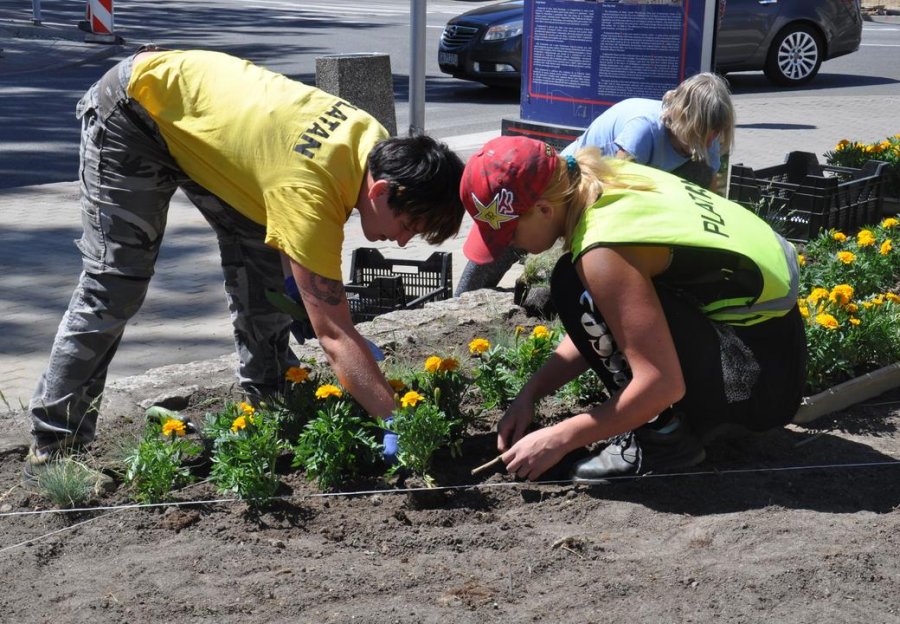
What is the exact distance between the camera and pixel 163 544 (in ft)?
9.91

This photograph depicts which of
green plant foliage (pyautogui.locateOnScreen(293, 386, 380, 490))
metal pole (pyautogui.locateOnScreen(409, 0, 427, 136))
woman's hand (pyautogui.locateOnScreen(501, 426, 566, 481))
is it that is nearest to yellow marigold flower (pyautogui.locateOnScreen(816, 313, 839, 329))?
woman's hand (pyautogui.locateOnScreen(501, 426, 566, 481))

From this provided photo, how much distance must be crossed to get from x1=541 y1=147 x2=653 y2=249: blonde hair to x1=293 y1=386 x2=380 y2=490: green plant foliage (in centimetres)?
84

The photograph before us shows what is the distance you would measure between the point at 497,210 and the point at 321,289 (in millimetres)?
524

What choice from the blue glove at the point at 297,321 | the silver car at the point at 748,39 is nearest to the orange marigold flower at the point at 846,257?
the blue glove at the point at 297,321

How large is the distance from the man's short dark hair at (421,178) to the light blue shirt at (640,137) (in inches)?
75.0

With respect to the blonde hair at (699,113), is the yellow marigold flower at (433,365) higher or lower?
lower

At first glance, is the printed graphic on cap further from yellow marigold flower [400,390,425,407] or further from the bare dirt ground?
the bare dirt ground

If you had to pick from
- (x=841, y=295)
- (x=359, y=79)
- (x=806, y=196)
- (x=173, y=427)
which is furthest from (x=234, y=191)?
(x=359, y=79)

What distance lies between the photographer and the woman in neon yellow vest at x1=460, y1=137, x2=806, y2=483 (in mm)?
2801

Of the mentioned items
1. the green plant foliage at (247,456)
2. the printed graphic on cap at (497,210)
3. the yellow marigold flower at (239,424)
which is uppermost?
the printed graphic on cap at (497,210)

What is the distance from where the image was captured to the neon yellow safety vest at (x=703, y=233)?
2822 millimetres

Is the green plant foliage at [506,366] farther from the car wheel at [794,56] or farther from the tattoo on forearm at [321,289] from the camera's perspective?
the car wheel at [794,56]

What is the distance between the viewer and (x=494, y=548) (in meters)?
2.96

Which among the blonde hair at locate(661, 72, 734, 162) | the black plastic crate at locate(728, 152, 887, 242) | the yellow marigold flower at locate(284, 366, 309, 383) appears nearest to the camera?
the yellow marigold flower at locate(284, 366, 309, 383)
